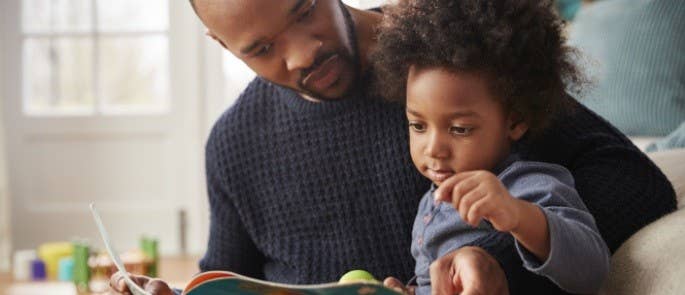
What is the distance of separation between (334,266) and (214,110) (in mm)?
2969

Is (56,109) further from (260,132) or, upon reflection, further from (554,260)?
(554,260)

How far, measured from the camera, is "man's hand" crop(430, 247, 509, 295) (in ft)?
3.18

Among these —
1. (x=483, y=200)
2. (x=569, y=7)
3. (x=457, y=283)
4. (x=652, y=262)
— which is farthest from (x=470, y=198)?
(x=569, y=7)

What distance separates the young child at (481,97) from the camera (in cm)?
110

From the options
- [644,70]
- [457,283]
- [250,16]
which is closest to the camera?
[457,283]

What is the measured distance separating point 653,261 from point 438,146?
281 mm

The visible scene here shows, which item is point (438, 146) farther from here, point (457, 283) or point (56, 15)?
point (56, 15)

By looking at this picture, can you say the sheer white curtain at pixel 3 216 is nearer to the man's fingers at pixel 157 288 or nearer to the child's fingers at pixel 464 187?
the man's fingers at pixel 157 288

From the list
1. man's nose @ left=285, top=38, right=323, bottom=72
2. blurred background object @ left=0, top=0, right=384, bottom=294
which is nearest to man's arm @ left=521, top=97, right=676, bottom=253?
man's nose @ left=285, top=38, right=323, bottom=72

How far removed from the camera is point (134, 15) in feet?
14.3

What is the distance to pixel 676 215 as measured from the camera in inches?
44.2

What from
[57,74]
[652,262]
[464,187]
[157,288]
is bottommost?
[57,74]

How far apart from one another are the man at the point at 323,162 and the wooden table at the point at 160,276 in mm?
1966

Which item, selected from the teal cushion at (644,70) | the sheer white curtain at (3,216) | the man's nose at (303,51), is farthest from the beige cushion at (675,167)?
the sheer white curtain at (3,216)
